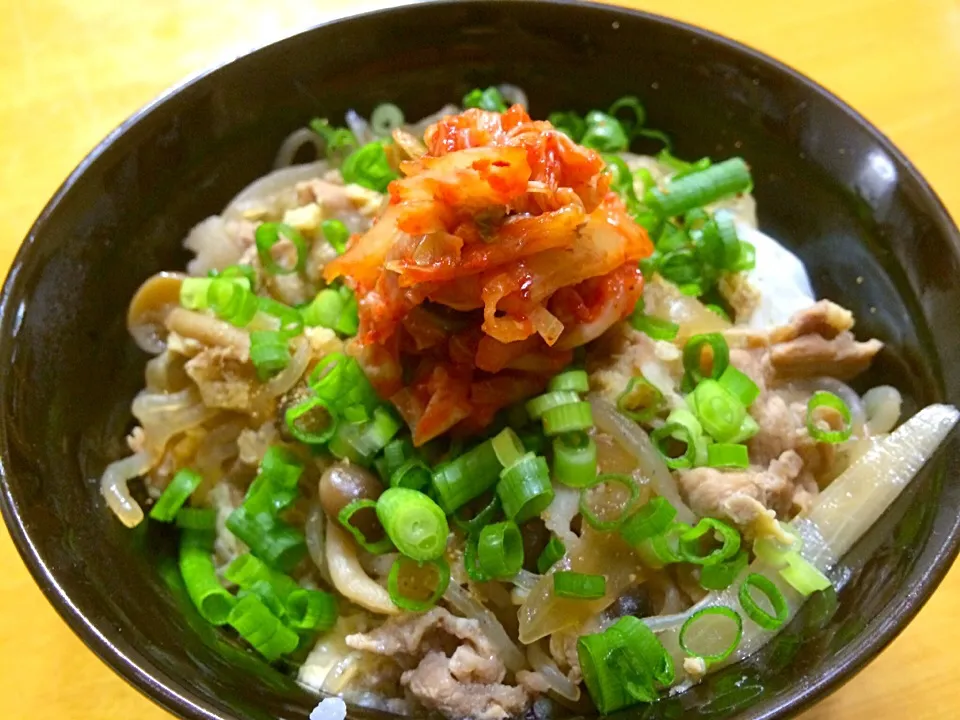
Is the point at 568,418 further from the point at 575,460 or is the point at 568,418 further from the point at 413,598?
the point at 413,598

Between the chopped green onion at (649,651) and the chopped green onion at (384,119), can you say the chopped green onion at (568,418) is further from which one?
the chopped green onion at (384,119)

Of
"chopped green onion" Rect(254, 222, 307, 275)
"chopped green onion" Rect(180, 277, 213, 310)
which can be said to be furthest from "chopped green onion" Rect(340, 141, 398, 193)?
"chopped green onion" Rect(180, 277, 213, 310)

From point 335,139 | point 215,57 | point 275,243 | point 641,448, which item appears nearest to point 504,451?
point 641,448

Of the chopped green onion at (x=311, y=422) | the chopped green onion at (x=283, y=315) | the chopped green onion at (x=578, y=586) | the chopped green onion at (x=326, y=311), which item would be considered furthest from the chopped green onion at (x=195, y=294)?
the chopped green onion at (x=578, y=586)

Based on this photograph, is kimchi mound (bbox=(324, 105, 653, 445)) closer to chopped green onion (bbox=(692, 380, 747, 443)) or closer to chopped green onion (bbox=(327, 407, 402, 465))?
chopped green onion (bbox=(327, 407, 402, 465))

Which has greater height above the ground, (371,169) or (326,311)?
(371,169)

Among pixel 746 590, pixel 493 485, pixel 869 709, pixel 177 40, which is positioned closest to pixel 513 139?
pixel 493 485
